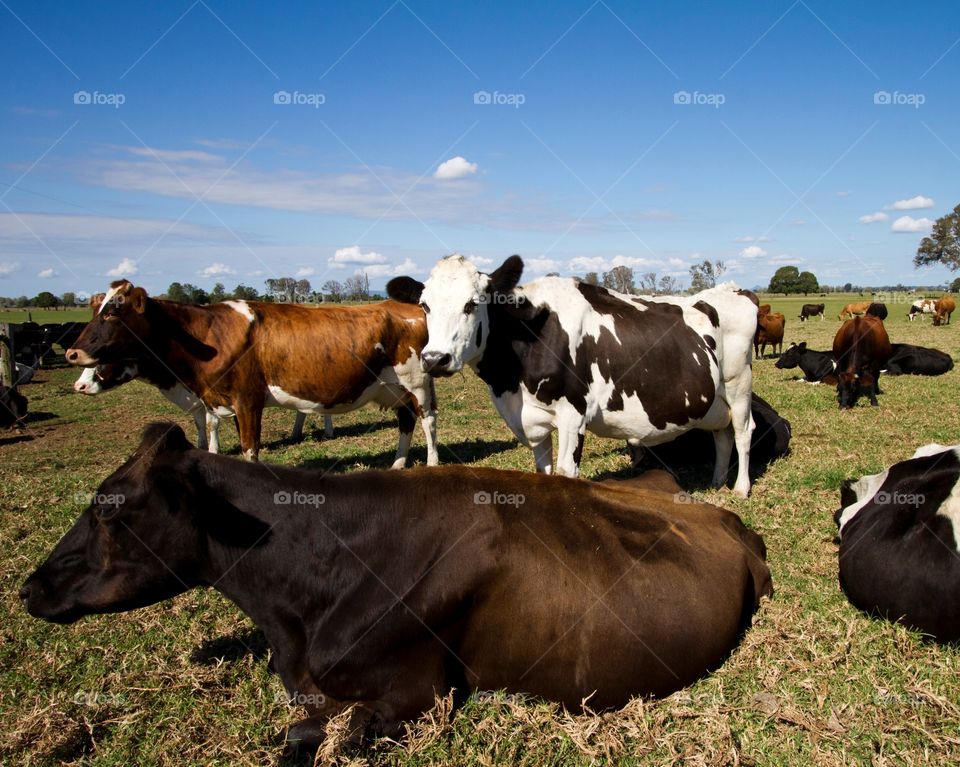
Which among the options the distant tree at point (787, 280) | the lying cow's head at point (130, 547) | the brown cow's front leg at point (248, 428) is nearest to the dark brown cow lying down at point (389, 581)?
the lying cow's head at point (130, 547)

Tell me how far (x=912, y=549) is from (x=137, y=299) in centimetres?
821

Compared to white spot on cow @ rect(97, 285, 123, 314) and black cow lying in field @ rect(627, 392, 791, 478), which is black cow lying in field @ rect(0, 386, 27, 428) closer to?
white spot on cow @ rect(97, 285, 123, 314)

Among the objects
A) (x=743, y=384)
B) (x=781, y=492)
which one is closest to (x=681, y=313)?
(x=743, y=384)

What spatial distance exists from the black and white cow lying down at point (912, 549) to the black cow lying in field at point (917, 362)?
1579cm

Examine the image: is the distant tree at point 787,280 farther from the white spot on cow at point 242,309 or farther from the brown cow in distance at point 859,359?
the white spot on cow at point 242,309

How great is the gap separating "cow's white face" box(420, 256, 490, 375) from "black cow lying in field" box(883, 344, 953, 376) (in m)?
16.5

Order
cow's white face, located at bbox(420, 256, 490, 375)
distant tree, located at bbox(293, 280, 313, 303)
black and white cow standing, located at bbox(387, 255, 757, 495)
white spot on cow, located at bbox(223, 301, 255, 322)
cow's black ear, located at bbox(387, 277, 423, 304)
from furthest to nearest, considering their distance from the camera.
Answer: distant tree, located at bbox(293, 280, 313, 303) < white spot on cow, located at bbox(223, 301, 255, 322) < cow's black ear, located at bbox(387, 277, 423, 304) < black and white cow standing, located at bbox(387, 255, 757, 495) < cow's white face, located at bbox(420, 256, 490, 375)

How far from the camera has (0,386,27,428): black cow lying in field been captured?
1392cm

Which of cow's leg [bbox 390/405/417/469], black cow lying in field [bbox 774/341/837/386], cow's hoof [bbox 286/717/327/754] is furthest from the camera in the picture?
black cow lying in field [bbox 774/341/837/386]

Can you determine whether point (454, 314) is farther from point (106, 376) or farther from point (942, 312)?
point (942, 312)

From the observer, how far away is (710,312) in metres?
7.90

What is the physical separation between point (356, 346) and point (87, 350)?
10.8 feet

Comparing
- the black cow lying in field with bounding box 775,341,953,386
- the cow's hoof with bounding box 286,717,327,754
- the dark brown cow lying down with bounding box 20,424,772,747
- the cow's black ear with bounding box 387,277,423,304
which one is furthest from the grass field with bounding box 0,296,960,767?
the black cow lying in field with bounding box 775,341,953,386

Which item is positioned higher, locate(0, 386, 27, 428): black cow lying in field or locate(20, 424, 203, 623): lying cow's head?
locate(20, 424, 203, 623): lying cow's head
